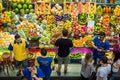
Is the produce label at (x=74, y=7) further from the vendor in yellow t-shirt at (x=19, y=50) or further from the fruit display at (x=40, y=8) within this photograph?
the vendor in yellow t-shirt at (x=19, y=50)

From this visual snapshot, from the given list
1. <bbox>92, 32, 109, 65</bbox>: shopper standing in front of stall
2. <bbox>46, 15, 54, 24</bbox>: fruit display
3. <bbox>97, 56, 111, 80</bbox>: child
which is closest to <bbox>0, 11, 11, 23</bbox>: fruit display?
<bbox>46, 15, 54, 24</bbox>: fruit display

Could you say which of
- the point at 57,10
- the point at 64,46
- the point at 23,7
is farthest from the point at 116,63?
the point at 23,7

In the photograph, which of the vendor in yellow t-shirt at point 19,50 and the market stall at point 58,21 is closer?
the vendor in yellow t-shirt at point 19,50

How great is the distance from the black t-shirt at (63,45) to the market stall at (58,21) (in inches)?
55.7

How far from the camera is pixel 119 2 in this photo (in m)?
14.8

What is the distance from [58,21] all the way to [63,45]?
328cm

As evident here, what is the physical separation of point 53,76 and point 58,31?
2.53 metres

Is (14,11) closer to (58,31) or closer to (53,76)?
(58,31)

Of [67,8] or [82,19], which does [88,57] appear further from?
[67,8]

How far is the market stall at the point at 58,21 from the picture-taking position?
12.4 m

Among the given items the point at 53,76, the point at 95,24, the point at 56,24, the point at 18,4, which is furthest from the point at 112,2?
the point at 53,76

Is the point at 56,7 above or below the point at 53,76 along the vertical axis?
above

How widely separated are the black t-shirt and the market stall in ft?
4.64

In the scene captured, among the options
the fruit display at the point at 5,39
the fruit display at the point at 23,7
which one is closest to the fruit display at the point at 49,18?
the fruit display at the point at 23,7
